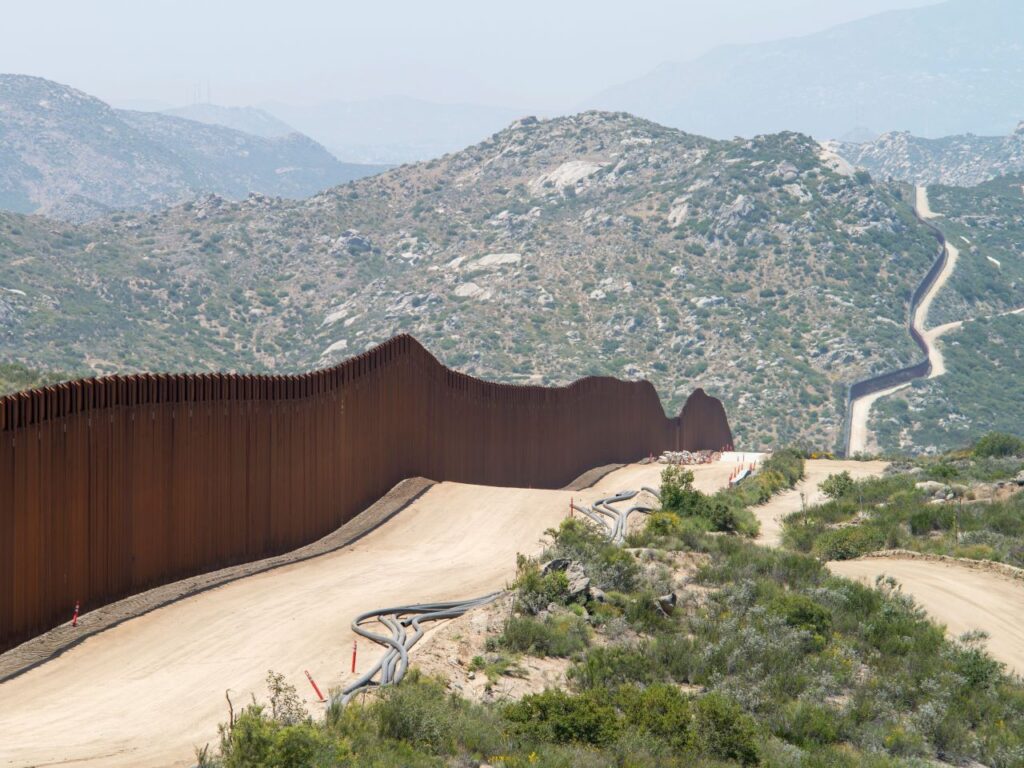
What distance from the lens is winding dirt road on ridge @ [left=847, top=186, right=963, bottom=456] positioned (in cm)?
9412

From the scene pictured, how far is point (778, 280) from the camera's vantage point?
122938 millimetres

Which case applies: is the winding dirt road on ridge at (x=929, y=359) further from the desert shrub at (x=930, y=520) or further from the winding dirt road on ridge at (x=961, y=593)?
the winding dirt road on ridge at (x=961, y=593)

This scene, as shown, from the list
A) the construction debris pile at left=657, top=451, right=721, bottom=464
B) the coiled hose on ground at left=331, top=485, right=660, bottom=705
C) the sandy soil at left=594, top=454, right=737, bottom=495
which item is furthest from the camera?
the construction debris pile at left=657, top=451, right=721, bottom=464

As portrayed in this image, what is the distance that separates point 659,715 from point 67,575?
24.7 feet

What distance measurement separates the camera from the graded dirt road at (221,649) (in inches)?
471

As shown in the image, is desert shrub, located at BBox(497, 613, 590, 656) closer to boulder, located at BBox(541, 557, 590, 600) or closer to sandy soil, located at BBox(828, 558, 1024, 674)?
boulder, located at BBox(541, 557, 590, 600)

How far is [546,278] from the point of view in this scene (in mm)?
129125

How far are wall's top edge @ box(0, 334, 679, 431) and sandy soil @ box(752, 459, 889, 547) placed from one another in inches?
339

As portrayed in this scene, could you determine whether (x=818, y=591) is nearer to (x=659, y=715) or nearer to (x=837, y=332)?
(x=659, y=715)

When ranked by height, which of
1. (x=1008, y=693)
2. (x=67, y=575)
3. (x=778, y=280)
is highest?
(x=778, y=280)

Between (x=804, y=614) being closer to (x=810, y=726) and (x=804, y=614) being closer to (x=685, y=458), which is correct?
(x=810, y=726)

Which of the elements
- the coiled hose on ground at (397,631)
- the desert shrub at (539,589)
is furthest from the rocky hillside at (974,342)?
the coiled hose on ground at (397,631)

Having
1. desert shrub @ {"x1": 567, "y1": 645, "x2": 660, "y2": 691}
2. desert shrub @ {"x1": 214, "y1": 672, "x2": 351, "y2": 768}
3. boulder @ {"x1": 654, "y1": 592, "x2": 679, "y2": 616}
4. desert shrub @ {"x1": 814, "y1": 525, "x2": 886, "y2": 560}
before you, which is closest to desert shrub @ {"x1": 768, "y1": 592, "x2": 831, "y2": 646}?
boulder @ {"x1": 654, "y1": 592, "x2": 679, "y2": 616}

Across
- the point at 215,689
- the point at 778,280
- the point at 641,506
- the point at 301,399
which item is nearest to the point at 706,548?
the point at 641,506
